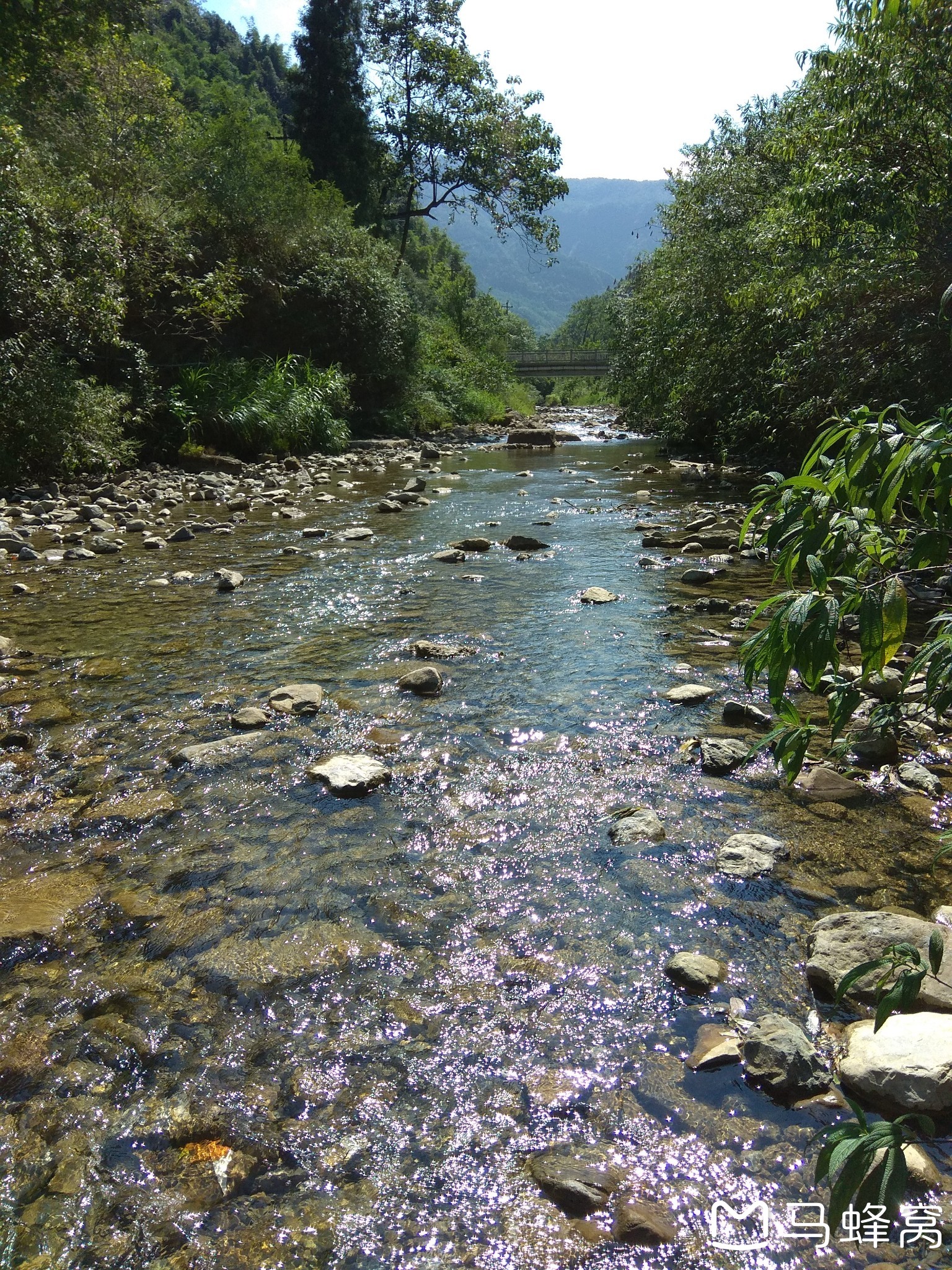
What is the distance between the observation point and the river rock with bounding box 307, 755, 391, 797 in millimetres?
3904

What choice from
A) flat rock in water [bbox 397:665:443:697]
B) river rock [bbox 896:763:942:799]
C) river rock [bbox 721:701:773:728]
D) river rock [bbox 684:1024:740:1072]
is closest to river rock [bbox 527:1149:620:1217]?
river rock [bbox 684:1024:740:1072]

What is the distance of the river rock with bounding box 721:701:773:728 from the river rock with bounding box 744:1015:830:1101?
239cm

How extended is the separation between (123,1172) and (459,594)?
606 centimetres

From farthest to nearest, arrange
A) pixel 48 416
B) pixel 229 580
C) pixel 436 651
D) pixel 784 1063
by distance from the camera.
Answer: pixel 48 416 < pixel 229 580 < pixel 436 651 < pixel 784 1063

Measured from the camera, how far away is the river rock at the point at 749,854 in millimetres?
3191

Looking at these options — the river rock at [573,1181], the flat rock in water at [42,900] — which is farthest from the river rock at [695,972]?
the flat rock in water at [42,900]

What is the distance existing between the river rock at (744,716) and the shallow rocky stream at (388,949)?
0.08 meters

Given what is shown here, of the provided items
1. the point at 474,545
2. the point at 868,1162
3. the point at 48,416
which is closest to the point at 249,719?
the point at 868,1162

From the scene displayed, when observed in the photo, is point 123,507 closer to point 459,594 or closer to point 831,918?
point 459,594

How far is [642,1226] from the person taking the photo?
6.05ft

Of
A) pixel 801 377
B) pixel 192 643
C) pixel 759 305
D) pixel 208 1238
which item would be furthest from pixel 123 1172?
pixel 759 305

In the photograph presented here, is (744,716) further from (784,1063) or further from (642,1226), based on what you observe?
(642,1226)

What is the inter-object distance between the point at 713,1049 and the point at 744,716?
253 centimetres

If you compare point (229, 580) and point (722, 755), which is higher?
point (229, 580)
